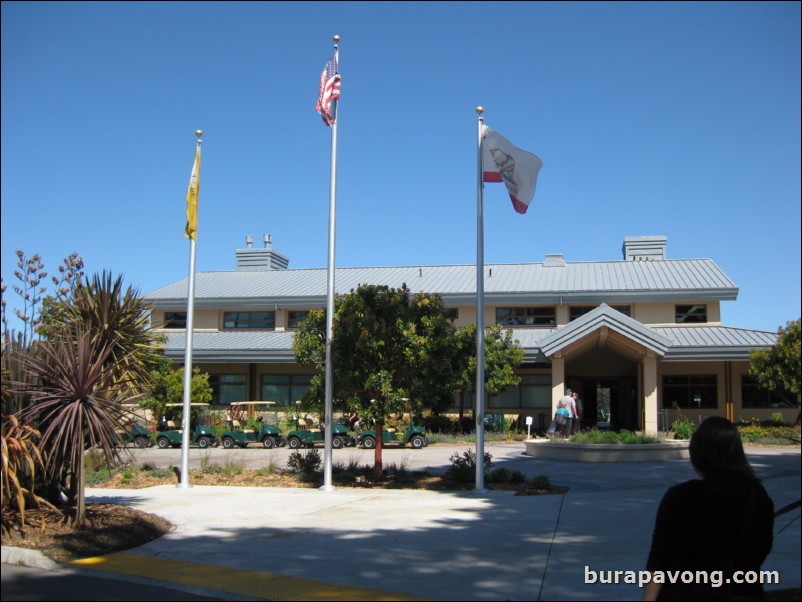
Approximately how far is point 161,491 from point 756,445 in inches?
541

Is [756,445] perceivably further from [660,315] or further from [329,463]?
[660,315]

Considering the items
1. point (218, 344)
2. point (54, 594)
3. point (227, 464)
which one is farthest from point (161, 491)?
point (218, 344)

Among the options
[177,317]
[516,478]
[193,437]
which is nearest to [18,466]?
[516,478]

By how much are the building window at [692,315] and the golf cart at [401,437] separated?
1485 centimetres

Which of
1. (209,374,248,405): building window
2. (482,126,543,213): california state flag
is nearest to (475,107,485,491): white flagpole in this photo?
(482,126,543,213): california state flag

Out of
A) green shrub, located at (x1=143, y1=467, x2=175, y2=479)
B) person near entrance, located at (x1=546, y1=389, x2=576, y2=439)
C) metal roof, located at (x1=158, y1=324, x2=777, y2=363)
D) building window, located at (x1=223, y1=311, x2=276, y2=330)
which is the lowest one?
green shrub, located at (x1=143, y1=467, x2=175, y2=479)

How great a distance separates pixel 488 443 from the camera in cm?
2928

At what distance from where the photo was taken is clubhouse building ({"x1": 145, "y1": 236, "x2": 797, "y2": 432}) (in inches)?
1216

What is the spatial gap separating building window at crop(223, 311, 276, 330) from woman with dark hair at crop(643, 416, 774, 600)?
37314mm

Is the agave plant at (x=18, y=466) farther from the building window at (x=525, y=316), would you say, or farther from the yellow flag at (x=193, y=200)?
the building window at (x=525, y=316)

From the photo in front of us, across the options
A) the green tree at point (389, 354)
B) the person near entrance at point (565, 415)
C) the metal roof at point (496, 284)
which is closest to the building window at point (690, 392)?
the metal roof at point (496, 284)

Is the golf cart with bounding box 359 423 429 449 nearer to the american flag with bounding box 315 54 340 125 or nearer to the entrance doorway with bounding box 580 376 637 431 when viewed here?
the entrance doorway with bounding box 580 376 637 431

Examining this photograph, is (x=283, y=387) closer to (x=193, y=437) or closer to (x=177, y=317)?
(x=177, y=317)

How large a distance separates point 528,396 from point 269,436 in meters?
13.3
